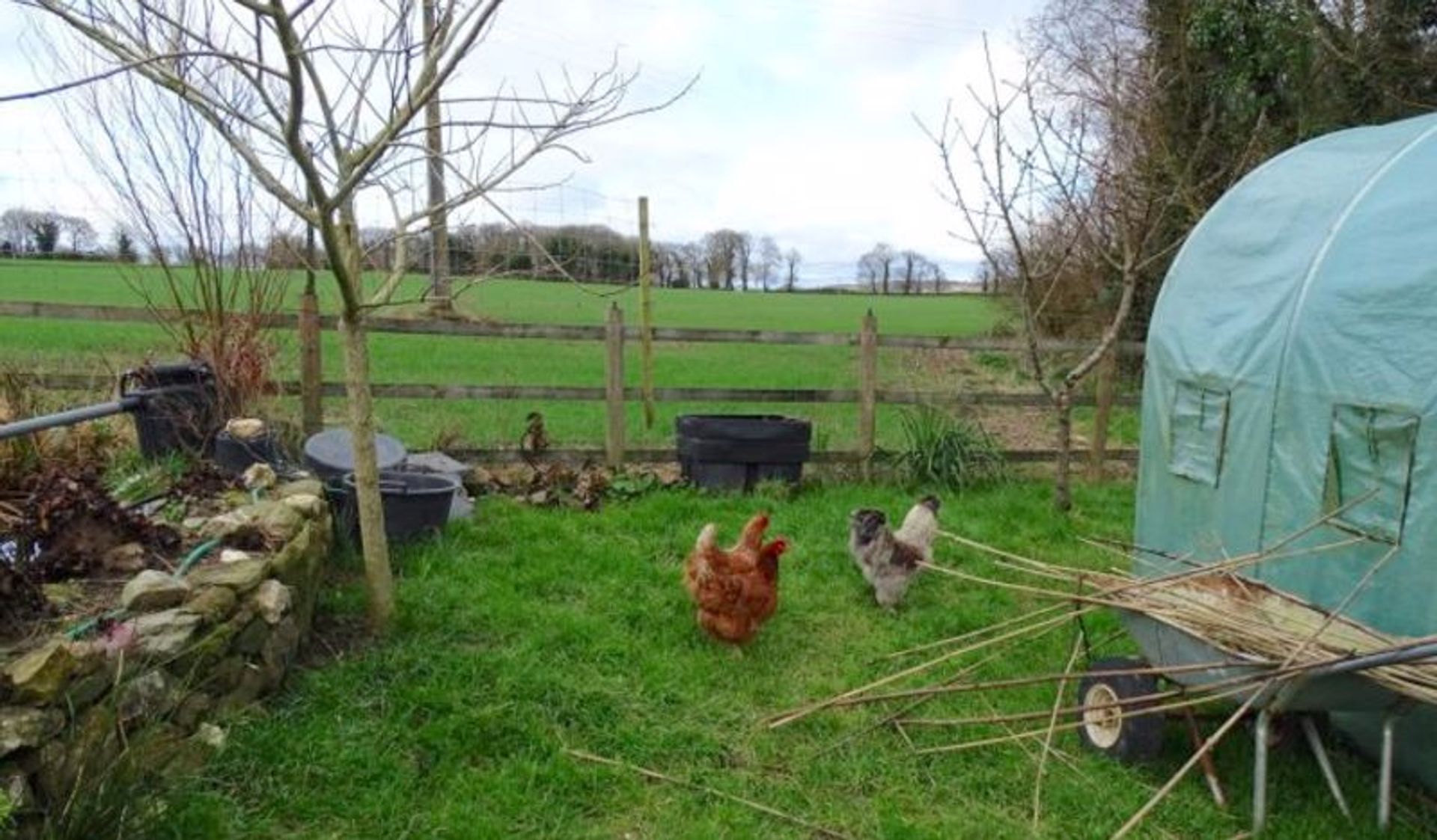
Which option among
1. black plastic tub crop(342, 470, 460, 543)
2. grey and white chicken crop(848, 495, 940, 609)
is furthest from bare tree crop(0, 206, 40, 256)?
grey and white chicken crop(848, 495, 940, 609)

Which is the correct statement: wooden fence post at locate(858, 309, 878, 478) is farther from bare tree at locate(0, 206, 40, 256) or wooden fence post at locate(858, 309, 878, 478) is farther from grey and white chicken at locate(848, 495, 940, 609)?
bare tree at locate(0, 206, 40, 256)

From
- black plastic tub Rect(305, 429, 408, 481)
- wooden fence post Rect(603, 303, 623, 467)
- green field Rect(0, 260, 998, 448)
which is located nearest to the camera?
black plastic tub Rect(305, 429, 408, 481)

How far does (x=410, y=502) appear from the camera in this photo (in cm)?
501

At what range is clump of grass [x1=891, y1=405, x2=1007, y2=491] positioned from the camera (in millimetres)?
7477

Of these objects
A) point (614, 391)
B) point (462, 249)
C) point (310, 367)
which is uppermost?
point (462, 249)

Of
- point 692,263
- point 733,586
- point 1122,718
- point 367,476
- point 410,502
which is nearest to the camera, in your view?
point 1122,718

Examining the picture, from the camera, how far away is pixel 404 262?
12.6 ft

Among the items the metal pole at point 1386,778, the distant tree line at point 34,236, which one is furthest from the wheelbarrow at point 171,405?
the distant tree line at point 34,236

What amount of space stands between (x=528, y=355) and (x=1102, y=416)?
981 cm

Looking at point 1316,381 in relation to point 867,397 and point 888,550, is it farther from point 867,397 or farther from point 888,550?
point 867,397

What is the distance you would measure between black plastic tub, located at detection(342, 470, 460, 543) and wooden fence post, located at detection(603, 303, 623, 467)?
5.89ft

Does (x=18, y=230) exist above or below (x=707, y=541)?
above

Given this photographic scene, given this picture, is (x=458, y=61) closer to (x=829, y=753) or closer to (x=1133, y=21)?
(x=829, y=753)

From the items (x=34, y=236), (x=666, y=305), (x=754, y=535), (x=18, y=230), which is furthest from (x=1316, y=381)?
(x=666, y=305)
